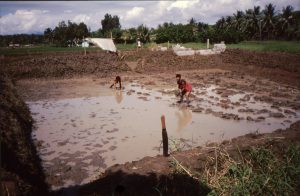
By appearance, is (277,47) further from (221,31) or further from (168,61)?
(221,31)

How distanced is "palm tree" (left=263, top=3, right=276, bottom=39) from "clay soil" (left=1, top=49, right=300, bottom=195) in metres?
24.6

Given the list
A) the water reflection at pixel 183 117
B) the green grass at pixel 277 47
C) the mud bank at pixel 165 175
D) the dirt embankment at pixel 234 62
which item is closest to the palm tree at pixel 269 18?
the green grass at pixel 277 47

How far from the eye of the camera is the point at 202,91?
618 inches

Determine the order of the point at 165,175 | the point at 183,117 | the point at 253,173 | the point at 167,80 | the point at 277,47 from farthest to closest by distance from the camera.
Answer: the point at 277,47
the point at 167,80
the point at 183,117
the point at 165,175
the point at 253,173

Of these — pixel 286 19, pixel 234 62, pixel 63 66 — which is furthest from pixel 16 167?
pixel 286 19

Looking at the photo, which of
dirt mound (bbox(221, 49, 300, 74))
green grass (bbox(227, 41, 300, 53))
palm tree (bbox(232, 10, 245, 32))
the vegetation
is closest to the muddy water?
the vegetation

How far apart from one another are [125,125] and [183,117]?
2.25 meters

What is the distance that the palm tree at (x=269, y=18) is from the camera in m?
46.2

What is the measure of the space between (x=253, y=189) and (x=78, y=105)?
32.3ft

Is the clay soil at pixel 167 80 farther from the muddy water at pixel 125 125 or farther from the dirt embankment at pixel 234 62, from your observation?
the muddy water at pixel 125 125

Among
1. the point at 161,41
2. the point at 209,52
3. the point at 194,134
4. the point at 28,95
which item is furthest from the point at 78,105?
the point at 161,41

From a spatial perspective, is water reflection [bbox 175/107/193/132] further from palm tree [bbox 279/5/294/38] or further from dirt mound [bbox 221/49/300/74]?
palm tree [bbox 279/5/294/38]

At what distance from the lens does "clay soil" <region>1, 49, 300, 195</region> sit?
5.38 metres

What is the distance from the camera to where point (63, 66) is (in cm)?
2184
